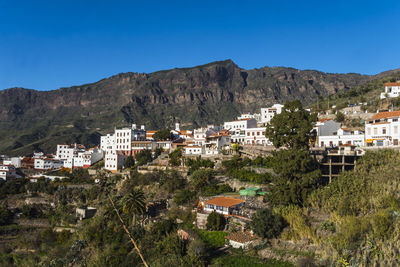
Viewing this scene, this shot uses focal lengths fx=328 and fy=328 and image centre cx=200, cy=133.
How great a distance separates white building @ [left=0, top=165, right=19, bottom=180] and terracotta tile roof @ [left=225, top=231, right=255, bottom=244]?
58.5 meters

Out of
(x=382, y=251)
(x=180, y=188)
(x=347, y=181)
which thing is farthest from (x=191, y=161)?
(x=382, y=251)

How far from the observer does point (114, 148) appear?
68938 millimetres

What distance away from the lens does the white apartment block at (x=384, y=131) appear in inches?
1518

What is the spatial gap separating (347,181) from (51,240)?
114ft

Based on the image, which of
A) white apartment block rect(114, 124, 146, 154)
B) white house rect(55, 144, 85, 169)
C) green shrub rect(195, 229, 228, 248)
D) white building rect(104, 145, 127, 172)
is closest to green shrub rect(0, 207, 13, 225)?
white building rect(104, 145, 127, 172)

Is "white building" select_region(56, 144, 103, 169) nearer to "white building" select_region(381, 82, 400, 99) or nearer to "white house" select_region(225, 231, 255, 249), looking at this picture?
"white house" select_region(225, 231, 255, 249)

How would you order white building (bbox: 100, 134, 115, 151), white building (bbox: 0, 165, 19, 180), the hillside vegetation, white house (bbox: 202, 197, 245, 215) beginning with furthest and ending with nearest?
white building (bbox: 100, 134, 115, 151)
white building (bbox: 0, 165, 19, 180)
white house (bbox: 202, 197, 245, 215)
the hillside vegetation

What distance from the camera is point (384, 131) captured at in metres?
40.1

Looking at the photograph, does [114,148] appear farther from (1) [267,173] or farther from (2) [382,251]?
(2) [382,251]

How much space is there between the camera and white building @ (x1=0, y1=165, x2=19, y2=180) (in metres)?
65.9

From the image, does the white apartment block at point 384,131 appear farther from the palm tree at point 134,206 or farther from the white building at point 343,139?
the palm tree at point 134,206

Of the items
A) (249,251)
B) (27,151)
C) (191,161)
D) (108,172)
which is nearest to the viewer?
(249,251)

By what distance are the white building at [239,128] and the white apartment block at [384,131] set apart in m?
20.1

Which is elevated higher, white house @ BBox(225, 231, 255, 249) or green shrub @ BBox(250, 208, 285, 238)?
green shrub @ BBox(250, 208, 285, 238)
